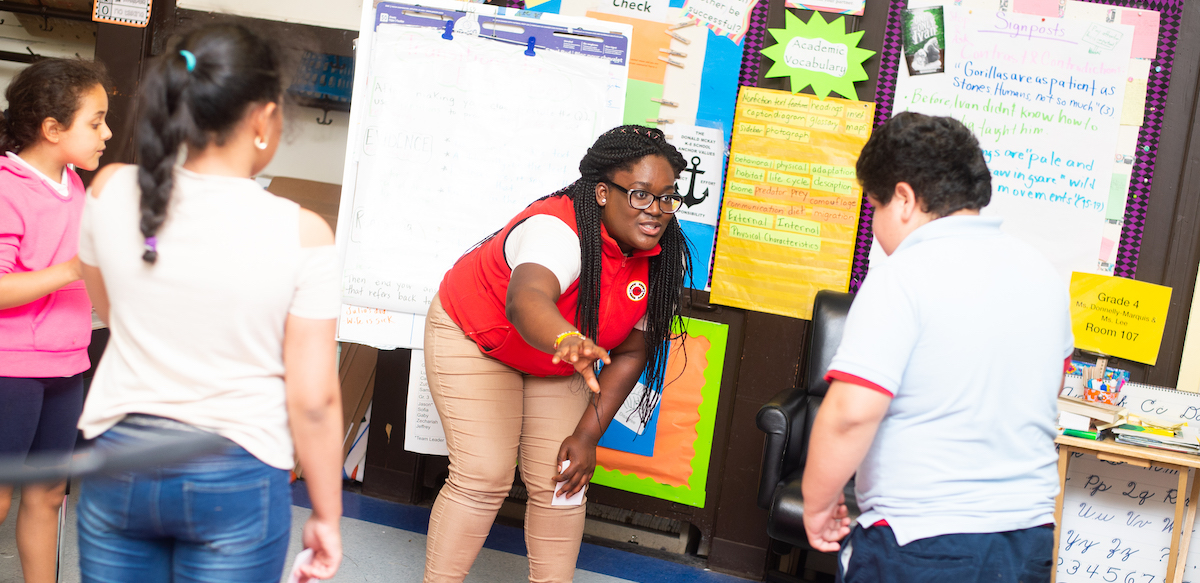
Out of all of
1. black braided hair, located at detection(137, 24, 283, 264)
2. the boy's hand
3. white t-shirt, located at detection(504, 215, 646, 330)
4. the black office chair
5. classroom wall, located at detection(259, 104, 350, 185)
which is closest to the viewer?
black braided hair, located at detection(137, 24, 283, 264)

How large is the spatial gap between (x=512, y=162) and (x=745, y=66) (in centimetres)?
86

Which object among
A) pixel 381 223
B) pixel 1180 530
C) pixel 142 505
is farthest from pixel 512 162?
pixel 1180 530

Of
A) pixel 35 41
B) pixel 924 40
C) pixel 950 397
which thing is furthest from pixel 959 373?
pixel 35 41

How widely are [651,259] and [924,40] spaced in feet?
4.30

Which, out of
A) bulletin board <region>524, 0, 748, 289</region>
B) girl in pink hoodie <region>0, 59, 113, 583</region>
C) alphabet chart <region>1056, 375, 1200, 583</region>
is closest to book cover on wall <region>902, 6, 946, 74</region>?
bulletin board <region>524, 0, 748, 289</region>

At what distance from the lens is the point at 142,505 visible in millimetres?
953

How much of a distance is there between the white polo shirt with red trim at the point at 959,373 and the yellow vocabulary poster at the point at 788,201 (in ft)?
4.89

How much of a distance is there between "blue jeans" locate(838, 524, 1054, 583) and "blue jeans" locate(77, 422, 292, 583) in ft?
2.72

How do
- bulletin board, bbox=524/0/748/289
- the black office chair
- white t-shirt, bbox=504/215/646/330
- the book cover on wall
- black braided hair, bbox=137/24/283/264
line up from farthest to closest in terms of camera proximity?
1. bulletin board, bbox=524/0/748/289
2. the book cover on wall
3. the black office chair
4. white t-shirt, bbox=504/215/646/330
5. black braided hair, bbox=137/24/283/264

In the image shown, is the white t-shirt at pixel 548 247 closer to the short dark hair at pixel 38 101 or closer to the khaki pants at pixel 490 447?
the khaki pants at pixel 490 447

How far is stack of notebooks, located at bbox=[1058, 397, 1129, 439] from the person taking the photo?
2.21 m

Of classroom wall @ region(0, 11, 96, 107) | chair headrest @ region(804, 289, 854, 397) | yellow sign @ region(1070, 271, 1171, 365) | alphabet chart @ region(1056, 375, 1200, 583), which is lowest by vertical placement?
alphabet chart @ region(1056, 375, 1200, 583)

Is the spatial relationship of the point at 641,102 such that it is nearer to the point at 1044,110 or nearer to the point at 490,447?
the point at 1044,110

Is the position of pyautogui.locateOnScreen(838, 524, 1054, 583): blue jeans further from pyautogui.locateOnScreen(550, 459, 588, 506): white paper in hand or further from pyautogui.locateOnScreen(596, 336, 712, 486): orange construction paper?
pyautogui.locateOnScreen(596, 336, 712, 486): orange construction paper
